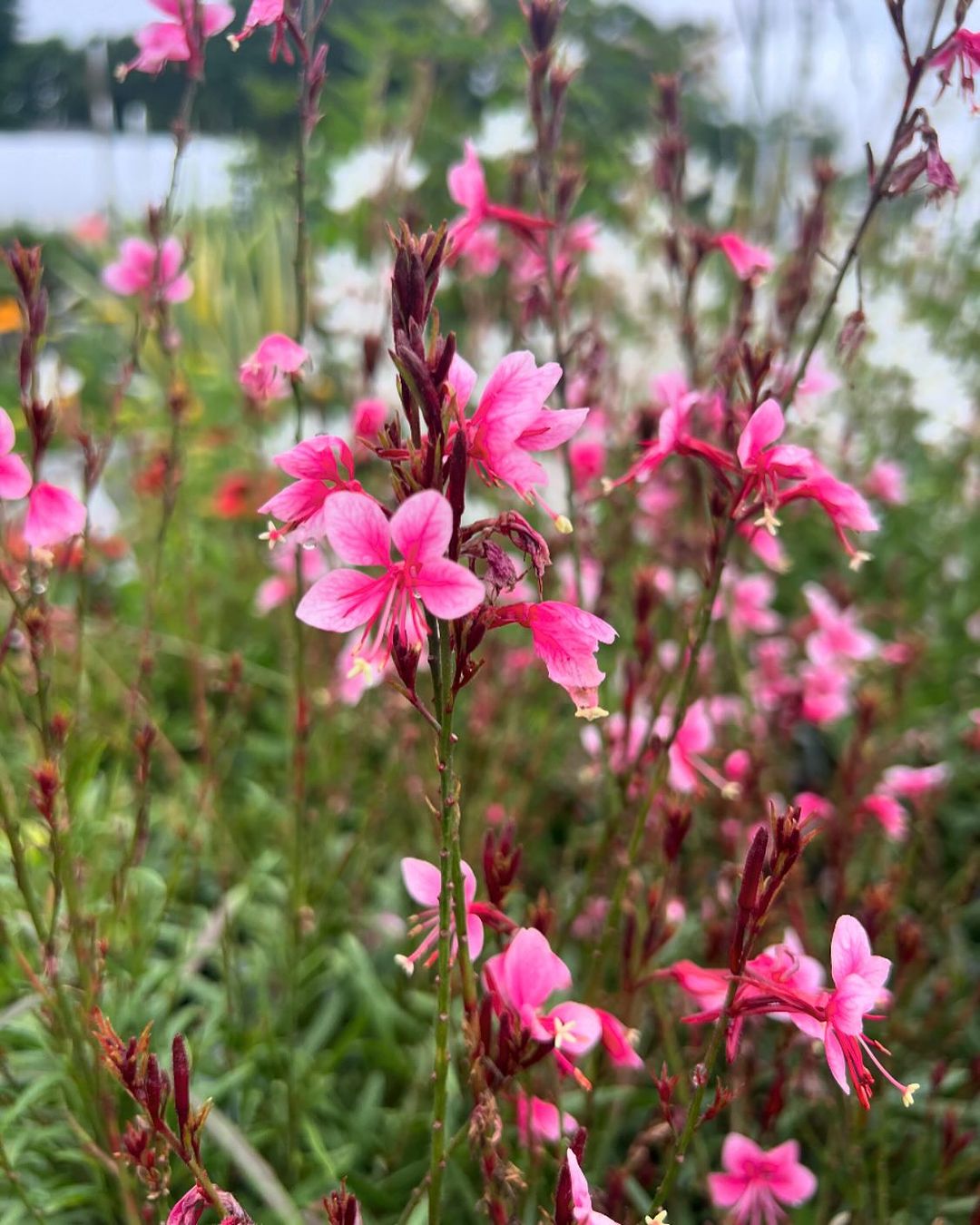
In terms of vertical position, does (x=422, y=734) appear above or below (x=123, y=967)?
above

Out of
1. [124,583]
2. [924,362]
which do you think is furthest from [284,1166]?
[924,362]

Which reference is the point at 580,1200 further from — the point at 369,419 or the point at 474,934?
the point at 369,419

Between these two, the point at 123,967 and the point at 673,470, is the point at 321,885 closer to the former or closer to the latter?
the point at 123,967

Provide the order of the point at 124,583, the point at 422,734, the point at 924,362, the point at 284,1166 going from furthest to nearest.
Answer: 1. the point at 124,583
2. the point at 924,362
3. the point at 422,734
4. the point at 284,1166

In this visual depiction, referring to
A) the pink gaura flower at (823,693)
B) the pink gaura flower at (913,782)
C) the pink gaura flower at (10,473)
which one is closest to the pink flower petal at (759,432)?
the pink gaura flower at (10,473)

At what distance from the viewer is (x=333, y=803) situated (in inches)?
80.5

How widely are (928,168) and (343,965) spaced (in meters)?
Result: 1.55

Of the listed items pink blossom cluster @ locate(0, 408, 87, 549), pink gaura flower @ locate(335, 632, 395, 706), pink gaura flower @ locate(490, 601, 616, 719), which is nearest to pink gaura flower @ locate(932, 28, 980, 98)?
pink gaura flower @ locate(490, 601, 616, 719)

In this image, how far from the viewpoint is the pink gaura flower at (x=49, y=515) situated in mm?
1061

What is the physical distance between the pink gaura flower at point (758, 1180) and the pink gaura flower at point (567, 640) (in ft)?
2.21

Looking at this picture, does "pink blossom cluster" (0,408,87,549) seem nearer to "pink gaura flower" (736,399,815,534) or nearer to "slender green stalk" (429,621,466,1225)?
"slender green stalk" (429,621,466,1225)

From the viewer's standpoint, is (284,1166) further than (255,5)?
Yes

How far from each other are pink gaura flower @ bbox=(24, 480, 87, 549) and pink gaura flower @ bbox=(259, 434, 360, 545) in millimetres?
355

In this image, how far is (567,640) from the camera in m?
0.75
